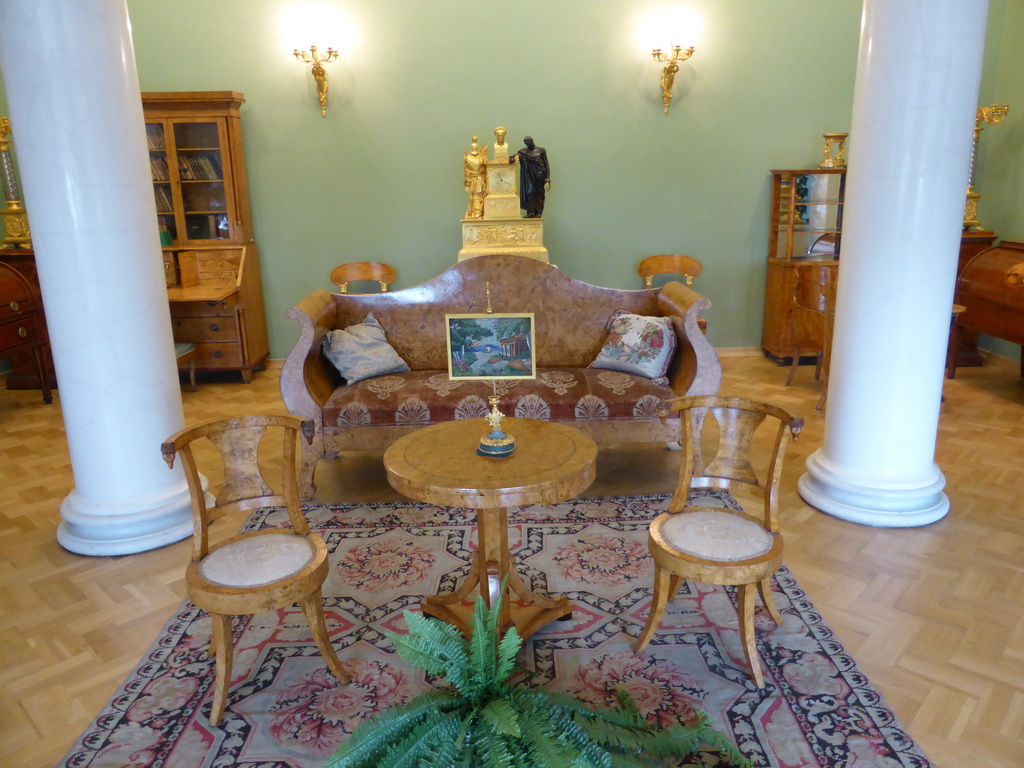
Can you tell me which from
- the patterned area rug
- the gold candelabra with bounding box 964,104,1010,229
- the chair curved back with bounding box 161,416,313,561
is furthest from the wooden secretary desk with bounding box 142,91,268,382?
the gold candelabra with bounding box 964,104,1010,229

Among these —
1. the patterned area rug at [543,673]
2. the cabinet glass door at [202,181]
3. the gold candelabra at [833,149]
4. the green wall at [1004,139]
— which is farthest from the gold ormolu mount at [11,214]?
the green wall at [1004,139]

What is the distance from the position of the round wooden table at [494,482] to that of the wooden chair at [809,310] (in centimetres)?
364

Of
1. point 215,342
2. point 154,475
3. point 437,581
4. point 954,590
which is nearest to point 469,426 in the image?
point 437,581

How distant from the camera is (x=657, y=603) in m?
2.46

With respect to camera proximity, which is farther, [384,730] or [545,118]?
[545,118]

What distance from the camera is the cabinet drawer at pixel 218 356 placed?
237 inches

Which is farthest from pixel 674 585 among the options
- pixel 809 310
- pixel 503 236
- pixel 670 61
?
pixel 670 61

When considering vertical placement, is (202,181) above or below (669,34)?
below

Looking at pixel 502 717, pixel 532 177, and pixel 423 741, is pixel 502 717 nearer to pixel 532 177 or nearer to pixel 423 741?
pixel 423 741

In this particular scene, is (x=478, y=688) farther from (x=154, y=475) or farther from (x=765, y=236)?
(x=765, y=236)

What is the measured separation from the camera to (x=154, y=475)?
3.37 m

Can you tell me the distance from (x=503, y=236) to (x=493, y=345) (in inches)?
120

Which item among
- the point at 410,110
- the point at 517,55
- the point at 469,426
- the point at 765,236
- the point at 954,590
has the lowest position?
the point at 954,590

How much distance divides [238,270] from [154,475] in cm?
316
